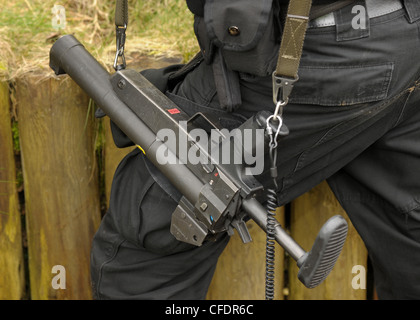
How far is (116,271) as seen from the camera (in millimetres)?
1431

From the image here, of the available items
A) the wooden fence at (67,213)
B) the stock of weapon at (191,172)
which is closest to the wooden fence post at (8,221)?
the wooden fence at (67,213)

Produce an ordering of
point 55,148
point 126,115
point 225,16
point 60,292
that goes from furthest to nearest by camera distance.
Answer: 1. point 60,292
2. point 55,148
3. point 126,115
4. point 225,16

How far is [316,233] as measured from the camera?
1.77m

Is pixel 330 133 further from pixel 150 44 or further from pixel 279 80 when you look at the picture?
pixel 150 44

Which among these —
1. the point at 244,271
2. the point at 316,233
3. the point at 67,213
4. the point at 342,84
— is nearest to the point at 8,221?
the point at 67,213

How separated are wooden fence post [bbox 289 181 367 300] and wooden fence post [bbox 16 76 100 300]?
63 cm

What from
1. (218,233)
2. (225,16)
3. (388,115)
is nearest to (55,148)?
(218,233)

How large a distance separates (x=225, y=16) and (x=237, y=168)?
0.31m

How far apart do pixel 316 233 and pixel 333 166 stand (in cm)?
44

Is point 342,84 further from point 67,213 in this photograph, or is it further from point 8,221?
point 8,221

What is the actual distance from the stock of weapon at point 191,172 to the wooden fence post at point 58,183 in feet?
0.71

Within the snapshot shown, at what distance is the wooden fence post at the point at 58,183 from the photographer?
1666mm

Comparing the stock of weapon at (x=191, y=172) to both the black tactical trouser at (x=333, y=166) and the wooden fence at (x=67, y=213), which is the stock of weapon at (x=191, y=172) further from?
the wooden fence at (x=67, y=213)

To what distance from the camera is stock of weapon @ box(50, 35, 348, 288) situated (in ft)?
3.61
